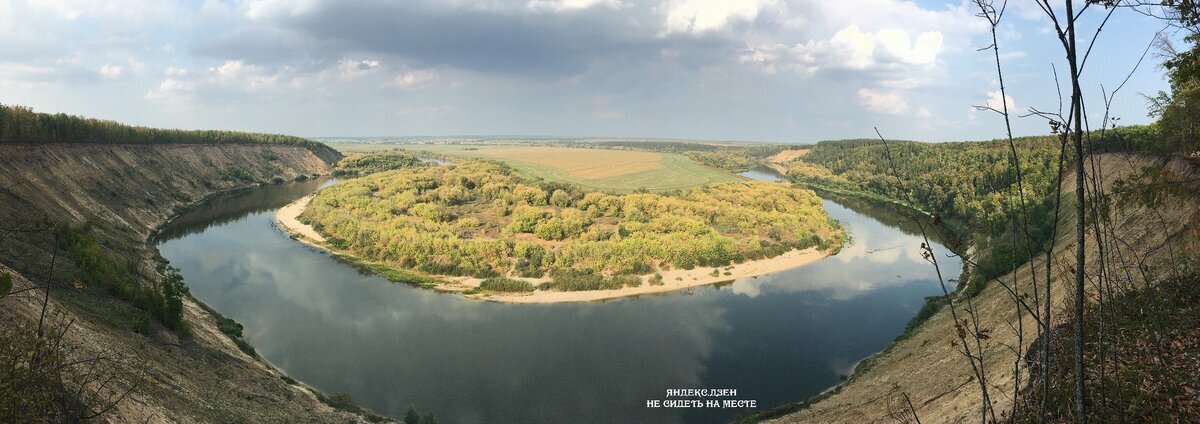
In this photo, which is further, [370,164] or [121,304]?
[370,164]

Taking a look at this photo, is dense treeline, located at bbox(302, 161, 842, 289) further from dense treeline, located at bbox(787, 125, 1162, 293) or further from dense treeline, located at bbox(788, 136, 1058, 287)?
dense treeline, located at bbox(787, 125, 1162, 293)

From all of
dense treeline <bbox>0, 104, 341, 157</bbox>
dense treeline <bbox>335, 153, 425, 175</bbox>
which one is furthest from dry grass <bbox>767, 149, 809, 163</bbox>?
dense treeline <bbox>0, 104, 341, 157</bbox>

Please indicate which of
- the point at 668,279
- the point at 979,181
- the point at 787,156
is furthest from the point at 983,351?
the point at 787,156

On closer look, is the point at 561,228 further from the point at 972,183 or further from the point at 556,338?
the point at 972,183

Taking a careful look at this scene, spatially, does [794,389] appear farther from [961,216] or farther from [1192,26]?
[961,216]

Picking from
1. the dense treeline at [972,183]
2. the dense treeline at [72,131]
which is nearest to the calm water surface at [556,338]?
the dense treeline at [972,183]

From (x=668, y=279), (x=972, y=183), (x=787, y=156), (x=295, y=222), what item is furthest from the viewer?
(x=787, y=156)
